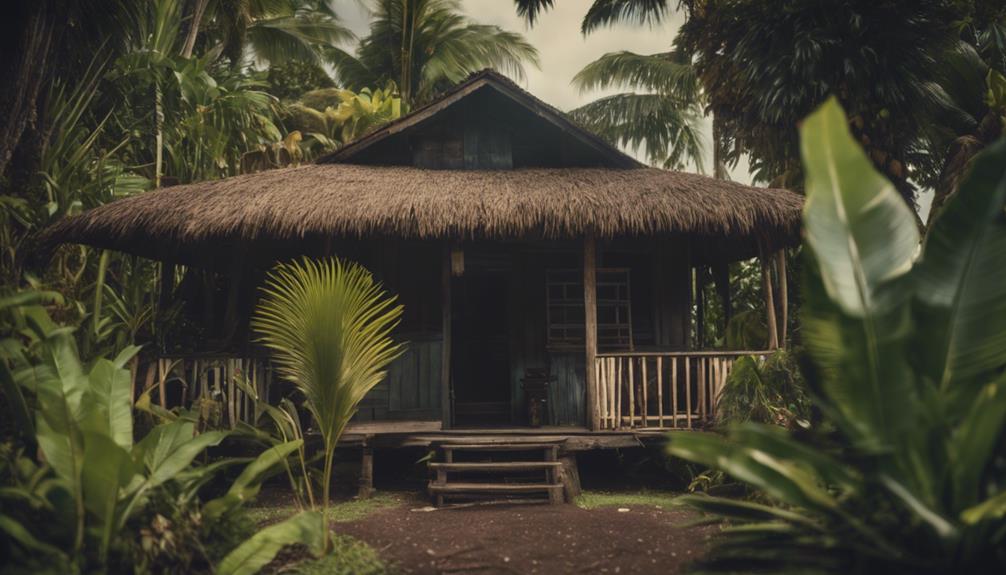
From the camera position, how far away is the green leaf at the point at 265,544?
354 centimetres

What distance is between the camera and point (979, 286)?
8.50ft

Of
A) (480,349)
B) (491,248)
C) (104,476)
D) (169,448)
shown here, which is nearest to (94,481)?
(104,476)

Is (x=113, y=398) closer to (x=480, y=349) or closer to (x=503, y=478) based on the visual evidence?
(x=503, y=478)

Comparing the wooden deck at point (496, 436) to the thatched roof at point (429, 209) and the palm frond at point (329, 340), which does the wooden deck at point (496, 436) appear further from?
the palm frond at point (329, 340)

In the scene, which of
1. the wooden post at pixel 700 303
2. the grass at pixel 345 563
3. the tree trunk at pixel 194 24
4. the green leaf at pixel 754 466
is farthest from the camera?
the tree trunk at pixel 194 24

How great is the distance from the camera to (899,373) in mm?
2523

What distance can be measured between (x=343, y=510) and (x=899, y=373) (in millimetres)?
4825

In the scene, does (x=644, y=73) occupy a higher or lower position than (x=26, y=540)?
higher

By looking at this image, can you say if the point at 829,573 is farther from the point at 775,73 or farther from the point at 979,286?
the point at 775,73

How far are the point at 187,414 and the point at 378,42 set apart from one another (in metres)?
16.2

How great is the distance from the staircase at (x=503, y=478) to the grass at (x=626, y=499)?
32cm

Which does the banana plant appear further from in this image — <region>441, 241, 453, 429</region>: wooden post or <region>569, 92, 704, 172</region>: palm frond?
<region>569, 92, 704, 172</region>: palm frond

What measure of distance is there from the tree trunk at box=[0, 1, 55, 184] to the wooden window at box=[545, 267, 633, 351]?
18.0 ft

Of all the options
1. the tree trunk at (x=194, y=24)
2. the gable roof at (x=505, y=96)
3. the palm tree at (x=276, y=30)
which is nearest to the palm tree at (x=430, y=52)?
the palm tree at (x=276, y=30)
